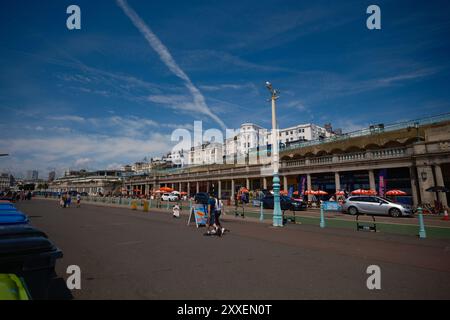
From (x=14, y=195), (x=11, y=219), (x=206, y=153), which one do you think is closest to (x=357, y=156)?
(x=11, y=219)

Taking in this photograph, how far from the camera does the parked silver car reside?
1866cm

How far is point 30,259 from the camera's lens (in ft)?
12.1

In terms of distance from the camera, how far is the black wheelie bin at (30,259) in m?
3.55

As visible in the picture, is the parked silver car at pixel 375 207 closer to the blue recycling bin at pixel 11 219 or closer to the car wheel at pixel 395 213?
the car wheel at pixel 395 213

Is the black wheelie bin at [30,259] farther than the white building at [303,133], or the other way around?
the white building at [303,133]

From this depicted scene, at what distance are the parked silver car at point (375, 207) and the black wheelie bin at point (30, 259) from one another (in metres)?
19.3

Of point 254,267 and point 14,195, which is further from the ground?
point 14,195

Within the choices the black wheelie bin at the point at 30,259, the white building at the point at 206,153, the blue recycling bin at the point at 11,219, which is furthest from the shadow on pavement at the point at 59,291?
the white building at the point at 206,153

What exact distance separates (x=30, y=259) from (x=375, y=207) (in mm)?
22174

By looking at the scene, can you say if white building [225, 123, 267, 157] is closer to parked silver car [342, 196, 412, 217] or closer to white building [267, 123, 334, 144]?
white building [267, 123, 334, 144]

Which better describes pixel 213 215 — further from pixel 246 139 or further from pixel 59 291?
pixel 246 139

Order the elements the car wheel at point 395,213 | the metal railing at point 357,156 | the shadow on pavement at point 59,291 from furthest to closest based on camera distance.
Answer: the metal railing at point 357,156
the car wheel at point 395,213
the shadow on pavement at point 59,291

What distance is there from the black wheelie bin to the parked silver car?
19.3 m

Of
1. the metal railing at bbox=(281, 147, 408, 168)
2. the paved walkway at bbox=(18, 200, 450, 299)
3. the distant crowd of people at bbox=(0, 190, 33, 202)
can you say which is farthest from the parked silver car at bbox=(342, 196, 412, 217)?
the distant crowd of people at bbox=(0, 190, 33, 202)
